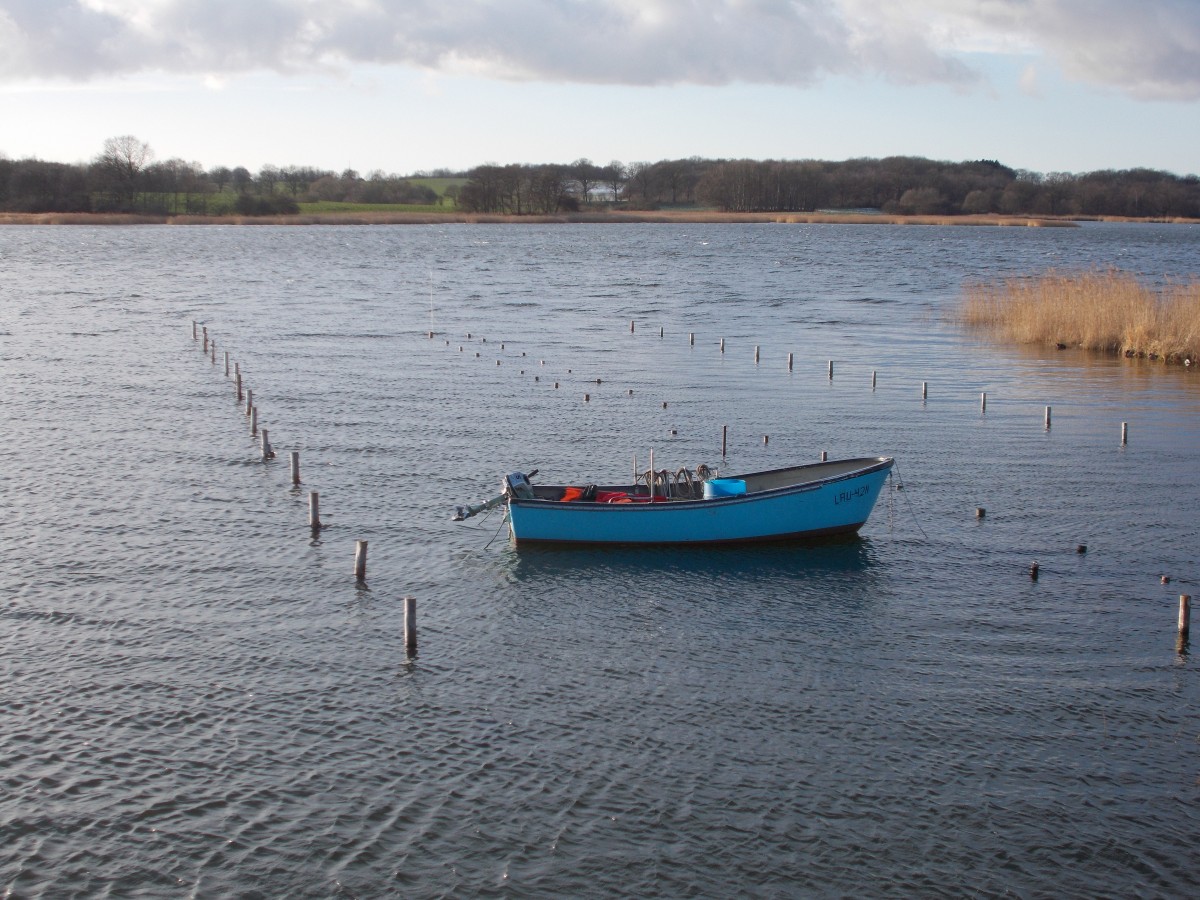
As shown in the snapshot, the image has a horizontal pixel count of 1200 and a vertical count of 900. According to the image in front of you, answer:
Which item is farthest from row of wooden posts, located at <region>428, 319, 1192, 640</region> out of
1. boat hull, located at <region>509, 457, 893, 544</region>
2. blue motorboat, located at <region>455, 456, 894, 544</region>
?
boat hull, located at <region>509, 457, 893, 544</region>

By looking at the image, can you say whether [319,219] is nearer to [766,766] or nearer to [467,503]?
[467,503]

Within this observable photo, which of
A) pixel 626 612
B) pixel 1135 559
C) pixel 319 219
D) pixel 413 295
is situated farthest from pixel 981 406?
pixel 319 219

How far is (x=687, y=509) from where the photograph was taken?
23656 millimetres

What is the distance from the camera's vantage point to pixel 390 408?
37469mm

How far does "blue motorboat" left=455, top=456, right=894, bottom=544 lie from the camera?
23.6 m

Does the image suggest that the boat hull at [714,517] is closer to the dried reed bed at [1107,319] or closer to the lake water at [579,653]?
the lake water at [579,653]

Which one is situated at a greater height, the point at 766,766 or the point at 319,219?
the point at 319,219

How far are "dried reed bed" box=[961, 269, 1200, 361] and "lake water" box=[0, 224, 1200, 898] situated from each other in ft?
16.4

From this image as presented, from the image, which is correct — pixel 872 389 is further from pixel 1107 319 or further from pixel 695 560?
pixel 695 560

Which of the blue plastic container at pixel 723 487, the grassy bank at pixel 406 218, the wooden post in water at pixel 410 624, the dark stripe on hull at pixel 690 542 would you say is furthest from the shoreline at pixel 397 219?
the wooden post in water at pixel 410 624

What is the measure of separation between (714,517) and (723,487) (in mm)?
1053

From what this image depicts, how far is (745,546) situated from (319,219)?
509 ft

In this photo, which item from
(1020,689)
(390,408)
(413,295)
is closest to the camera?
(1020,689)

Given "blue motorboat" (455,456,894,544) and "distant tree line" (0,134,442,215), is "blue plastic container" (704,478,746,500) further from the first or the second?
"distant tree line" (0,134,442,215)
